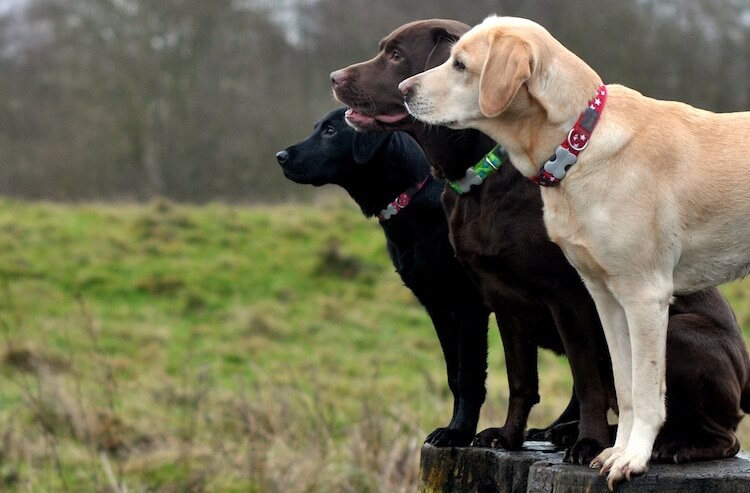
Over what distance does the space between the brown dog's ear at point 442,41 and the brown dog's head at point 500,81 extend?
2.07 ft

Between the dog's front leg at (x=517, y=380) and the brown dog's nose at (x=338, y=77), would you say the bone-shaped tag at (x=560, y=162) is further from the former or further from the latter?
the brown dog's nose at (x=338, y=77)

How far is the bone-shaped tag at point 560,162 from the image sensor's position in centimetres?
322

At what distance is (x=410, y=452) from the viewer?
21.1ft

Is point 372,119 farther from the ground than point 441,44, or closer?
closer

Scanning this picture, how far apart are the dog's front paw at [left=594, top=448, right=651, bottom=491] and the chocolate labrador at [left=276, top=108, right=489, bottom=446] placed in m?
0.91

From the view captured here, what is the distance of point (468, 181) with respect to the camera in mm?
3771

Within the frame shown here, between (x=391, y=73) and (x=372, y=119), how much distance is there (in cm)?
23

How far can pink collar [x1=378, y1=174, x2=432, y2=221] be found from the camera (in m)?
4.22

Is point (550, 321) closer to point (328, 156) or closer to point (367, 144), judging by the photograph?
point (367, 144)

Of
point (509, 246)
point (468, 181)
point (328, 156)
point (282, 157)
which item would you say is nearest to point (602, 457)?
point (509, 246)

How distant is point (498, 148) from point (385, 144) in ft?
2.64

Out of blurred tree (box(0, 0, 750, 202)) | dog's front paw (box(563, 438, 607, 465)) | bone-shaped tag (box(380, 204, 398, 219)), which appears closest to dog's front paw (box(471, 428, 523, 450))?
dog's front paw (box(563, 438, 607, 465))

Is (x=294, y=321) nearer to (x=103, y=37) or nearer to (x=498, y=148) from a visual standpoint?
(x=498, y=148)

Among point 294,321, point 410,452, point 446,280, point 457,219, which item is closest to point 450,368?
point 446,280
